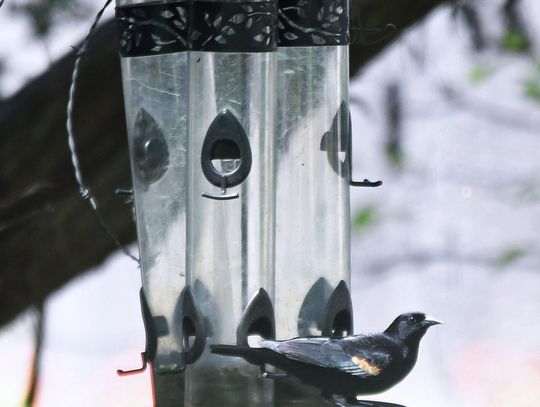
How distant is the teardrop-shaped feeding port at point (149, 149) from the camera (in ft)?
7.54

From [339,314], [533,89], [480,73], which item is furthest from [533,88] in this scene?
[339,314]

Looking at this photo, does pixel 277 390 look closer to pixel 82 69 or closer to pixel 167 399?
pixel 167 399

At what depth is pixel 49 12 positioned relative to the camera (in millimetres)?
3871

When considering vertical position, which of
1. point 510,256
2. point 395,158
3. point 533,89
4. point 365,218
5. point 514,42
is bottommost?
point 510,256

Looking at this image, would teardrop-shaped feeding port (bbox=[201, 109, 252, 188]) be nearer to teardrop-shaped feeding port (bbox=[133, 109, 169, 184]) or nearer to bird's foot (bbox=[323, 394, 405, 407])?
teardrop-shaped feeding port (bbox=[133, 109, 169, 184])

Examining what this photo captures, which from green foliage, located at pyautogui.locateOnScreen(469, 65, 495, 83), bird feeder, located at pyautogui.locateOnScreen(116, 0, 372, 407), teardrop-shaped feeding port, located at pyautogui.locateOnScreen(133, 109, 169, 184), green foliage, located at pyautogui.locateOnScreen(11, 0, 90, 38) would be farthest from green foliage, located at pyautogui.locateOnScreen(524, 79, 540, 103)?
teardrop-shaped feeding port, located at pyautogui.locateOnScreen(133, 109, 169, 184)

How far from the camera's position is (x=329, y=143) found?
7.80 feet

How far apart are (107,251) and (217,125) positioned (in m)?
1.97

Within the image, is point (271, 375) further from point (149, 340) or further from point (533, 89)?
point (533, 89)

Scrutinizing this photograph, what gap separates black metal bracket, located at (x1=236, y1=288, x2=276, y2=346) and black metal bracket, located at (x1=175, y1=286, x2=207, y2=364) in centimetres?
6

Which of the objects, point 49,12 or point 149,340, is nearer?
point 149,340

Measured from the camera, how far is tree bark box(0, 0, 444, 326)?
380 cm

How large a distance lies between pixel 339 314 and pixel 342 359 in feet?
1.10

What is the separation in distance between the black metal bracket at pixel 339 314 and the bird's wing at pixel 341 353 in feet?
0.92
